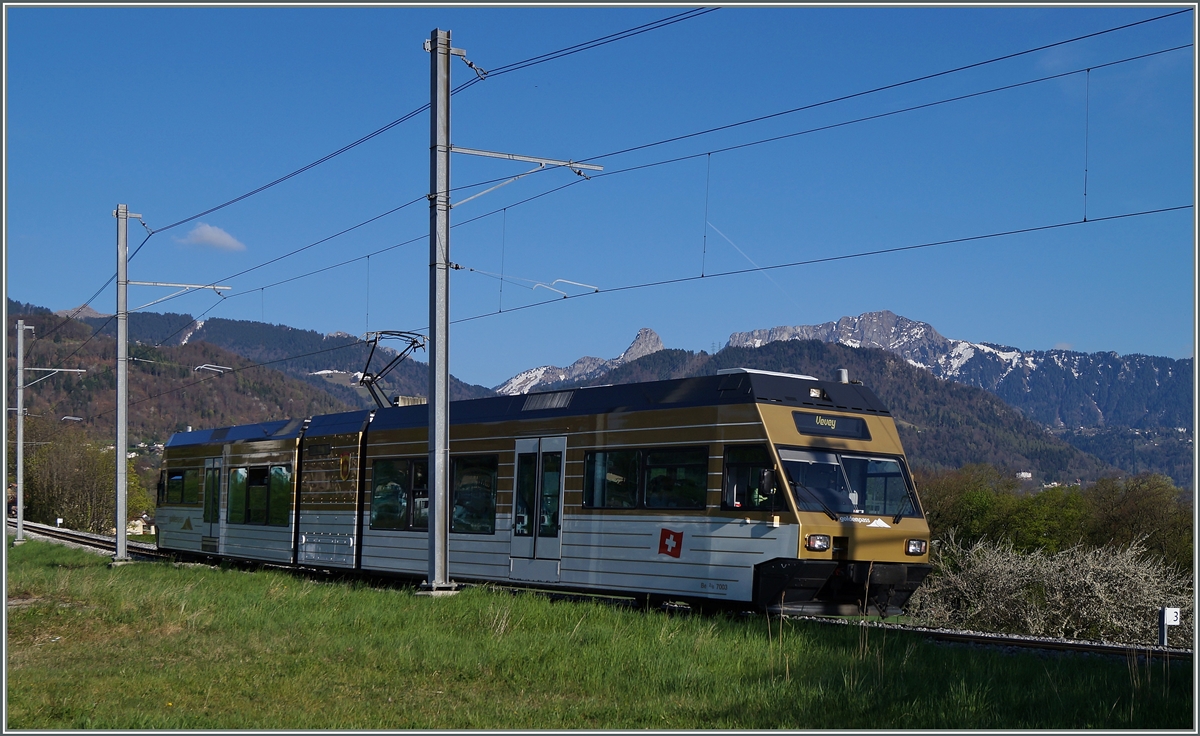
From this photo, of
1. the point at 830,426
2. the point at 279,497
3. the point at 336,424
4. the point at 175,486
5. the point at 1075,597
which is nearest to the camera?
the point at 830,426

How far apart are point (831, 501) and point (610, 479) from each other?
3.36 metres

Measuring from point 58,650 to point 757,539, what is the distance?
802 cm

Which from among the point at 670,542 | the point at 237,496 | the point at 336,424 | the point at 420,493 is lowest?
the point at 237,496

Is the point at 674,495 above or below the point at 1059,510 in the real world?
above

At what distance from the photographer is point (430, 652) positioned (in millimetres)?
11648

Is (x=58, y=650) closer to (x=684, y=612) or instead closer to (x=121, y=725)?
(x=121, y=725)

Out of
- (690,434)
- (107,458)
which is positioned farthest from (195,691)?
(107,458)

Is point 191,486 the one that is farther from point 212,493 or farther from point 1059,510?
point 1059,510

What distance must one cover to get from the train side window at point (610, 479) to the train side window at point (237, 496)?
41.9ft

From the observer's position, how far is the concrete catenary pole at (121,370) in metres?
28.5

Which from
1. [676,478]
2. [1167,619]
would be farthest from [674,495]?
[1167,619]

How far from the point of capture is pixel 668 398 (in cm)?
1641

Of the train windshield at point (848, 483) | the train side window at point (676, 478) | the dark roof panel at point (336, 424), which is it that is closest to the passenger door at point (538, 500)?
the train side window at point (676, 478)

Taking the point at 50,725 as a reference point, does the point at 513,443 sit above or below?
above
